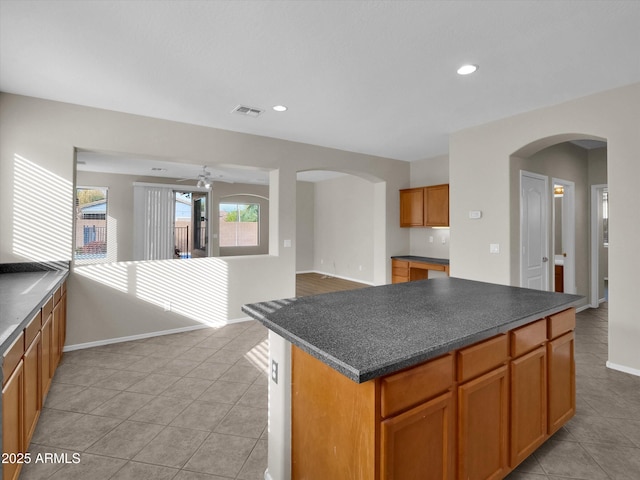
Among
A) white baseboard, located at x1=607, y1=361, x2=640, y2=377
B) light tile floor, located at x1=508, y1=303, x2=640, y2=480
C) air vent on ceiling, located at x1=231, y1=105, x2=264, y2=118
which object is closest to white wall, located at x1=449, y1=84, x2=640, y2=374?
white baseboard, located at x1=607, y1=361, x2=640, y2=377

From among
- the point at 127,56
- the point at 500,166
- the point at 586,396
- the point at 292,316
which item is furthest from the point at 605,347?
the point at 127,56

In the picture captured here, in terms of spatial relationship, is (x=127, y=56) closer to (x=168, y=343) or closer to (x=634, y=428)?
(x=168, y=343)

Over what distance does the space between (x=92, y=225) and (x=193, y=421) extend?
23.7ft

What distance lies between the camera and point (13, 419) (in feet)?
5.17

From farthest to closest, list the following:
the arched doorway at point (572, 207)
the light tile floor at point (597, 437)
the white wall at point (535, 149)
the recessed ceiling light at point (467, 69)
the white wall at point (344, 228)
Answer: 1. the white wall at point (344, 228)
2. the arched doorway at point (572, 207)
3. the white wall at point (535, 149)
4. the recessed ceiling light at point (467, 69)
5. the light tile floor at point (597, 437)

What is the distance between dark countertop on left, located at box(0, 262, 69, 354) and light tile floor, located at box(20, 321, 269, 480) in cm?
86

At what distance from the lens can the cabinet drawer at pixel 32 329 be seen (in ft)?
5.95

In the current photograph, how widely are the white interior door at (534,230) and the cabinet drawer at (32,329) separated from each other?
470 centimetres

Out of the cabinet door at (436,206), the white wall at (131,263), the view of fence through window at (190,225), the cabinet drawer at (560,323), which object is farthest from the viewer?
the view of fence through window at (190,225)

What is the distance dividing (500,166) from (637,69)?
1.42 m

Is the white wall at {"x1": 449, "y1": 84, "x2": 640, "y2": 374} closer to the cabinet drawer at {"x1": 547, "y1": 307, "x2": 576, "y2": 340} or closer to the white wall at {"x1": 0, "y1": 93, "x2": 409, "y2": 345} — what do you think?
the cabinet drawer at {"x1": 547, "y1": 307, "x2": 576, "y2": 340}

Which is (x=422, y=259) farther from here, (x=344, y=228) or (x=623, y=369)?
(x=623, y=369)

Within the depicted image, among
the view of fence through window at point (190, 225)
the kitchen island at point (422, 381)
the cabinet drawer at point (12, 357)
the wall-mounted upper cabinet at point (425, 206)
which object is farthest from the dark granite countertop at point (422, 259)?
the view of fence through window at point (190, 225)

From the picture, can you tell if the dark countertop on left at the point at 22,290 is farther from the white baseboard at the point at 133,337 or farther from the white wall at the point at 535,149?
the white wall at the point at 535,149
